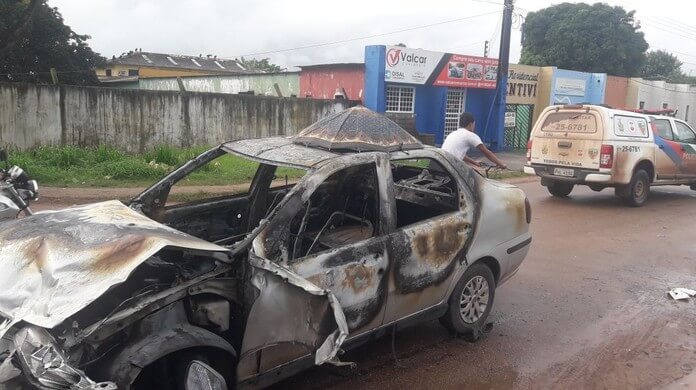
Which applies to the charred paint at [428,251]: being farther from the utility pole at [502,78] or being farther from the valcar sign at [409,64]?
the utility pole at [502,78]

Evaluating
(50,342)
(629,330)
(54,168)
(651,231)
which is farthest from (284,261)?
(54,168)

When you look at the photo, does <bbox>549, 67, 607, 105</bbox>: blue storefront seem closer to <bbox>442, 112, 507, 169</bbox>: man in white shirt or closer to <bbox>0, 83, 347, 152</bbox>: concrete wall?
<bbox>0, 83, 347, 152</bbox>: concrete wall

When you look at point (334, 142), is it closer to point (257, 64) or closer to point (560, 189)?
point (560, 189)

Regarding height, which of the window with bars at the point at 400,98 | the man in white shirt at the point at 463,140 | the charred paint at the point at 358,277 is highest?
the window with bars at the point at 400,98

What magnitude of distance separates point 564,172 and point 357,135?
842 cm

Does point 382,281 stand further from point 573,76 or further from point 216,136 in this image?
point 573,76

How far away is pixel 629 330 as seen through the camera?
5.16 metres

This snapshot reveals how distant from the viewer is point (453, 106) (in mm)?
23156

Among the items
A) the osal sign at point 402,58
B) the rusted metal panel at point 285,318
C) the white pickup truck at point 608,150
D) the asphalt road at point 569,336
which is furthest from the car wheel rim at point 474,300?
the osal sign at point 402,58

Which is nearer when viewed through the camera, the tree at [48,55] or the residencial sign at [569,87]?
the residencial sign at [569,87]

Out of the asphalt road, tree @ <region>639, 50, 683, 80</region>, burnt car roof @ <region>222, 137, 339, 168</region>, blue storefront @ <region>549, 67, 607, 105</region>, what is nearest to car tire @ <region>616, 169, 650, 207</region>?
the asphalt road

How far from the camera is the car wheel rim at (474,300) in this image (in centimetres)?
469

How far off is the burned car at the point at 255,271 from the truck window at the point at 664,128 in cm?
897

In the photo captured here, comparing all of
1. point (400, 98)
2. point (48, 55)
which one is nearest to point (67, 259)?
point (400, 98)
